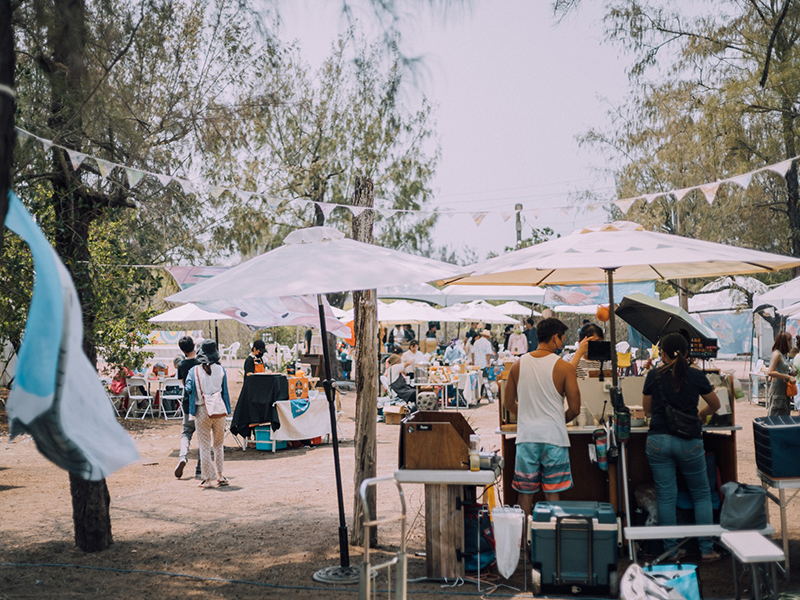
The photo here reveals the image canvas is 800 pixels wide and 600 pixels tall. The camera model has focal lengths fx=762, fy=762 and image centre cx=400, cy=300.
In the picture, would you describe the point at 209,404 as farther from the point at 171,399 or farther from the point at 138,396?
the point at 171,399

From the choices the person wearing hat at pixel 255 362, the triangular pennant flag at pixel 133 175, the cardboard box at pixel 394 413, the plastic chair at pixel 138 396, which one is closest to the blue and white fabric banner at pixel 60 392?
the triangular pennant flag at pixel 133 175

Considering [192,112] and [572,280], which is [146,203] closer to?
[192,112]

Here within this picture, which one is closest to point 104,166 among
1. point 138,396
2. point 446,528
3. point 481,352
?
point 446,528

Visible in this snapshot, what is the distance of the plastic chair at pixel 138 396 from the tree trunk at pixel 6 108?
12.4 metres

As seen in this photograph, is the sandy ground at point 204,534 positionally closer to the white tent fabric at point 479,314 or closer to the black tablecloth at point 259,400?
the black tablecloth at point 259,400

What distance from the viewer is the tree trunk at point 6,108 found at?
7.80 ft

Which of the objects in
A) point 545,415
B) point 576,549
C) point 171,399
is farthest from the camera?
point 171,399

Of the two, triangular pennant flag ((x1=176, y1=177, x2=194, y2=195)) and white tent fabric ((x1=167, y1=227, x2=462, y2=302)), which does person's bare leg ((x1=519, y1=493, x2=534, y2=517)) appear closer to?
white tent fabric ((x1=167, y1=227, x2=462, y2=302))

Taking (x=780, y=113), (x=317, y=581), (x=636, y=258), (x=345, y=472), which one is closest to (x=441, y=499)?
(x=317, y=581)

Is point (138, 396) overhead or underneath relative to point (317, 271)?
underneath

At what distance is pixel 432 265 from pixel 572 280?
7.94 ft

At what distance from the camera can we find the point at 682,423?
16.4 ft

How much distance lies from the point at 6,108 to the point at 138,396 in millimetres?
12667

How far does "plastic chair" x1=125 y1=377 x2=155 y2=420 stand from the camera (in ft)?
48.3
